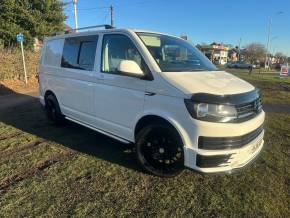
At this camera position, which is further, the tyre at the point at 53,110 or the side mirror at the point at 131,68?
the tyre at the point at 53,110

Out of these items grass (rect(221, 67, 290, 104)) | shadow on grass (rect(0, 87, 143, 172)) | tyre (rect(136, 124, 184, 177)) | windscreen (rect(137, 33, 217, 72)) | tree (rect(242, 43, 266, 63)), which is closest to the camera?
tyre (rect(136, 124, 184, 177))

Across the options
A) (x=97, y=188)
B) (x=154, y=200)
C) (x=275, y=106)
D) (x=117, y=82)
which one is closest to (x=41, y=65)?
(x=117, y=82)

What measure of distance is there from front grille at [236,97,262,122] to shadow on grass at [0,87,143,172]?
1.72m

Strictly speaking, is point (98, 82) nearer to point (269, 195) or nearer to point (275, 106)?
point (269, 195)

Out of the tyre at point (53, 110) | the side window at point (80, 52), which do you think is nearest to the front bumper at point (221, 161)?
the side window at point (80, 52)

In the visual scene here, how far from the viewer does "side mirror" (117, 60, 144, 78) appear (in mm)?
3928

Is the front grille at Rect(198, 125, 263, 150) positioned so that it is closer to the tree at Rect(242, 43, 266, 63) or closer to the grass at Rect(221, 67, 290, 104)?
the grass at Rect(221, 67, 290, 104)

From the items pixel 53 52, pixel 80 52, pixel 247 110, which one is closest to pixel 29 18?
pixel 53 52

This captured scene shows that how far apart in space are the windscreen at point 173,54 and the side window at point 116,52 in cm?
21

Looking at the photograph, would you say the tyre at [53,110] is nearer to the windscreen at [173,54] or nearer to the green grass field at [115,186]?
the green grass field at [115,186]

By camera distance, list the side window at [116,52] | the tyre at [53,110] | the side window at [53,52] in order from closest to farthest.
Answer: the side window at [116,52] < the side window at [53,52] < the tyre at [53,110]

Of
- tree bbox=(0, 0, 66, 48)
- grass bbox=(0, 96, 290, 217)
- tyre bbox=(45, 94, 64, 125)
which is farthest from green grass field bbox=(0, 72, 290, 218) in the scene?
tree bbox=(0, 0, 66, 48)

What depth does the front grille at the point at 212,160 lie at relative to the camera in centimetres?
341

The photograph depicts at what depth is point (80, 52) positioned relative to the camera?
17.3 feet
